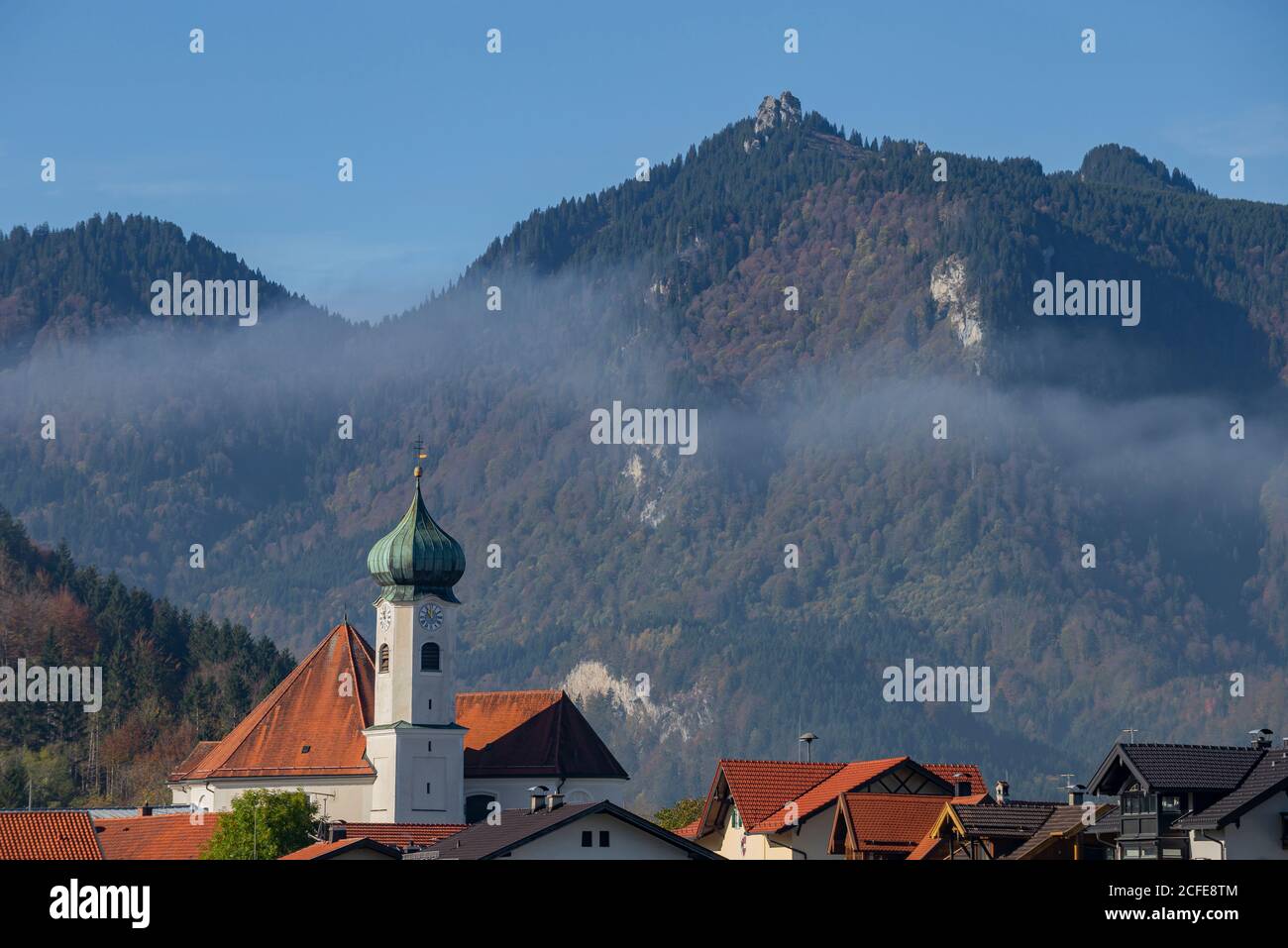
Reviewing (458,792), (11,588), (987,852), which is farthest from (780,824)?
(11,588)

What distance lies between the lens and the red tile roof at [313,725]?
112750 mm

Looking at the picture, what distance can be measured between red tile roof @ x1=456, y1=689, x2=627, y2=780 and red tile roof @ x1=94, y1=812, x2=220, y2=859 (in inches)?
553

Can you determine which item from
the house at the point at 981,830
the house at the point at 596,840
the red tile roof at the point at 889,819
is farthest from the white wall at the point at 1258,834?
the red tile roof at the point at 889,819

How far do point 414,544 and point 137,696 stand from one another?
59314mm

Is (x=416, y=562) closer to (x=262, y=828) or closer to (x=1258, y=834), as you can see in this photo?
(x=262, y=828)

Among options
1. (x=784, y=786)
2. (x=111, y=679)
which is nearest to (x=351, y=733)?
(x=784, y=786)

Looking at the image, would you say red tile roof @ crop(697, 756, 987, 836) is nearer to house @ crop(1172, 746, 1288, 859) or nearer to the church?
house @ crop(1172, 746, 1288, 859)

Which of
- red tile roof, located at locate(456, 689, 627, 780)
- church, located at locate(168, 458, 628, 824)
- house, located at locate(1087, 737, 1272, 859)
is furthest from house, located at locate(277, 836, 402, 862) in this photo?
red tile roof, located at locate(456, 689, 627, 780)

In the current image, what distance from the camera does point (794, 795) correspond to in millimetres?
85375

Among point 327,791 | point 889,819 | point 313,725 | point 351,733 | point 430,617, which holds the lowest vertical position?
point 889,819

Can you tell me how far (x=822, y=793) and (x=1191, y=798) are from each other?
1985cm

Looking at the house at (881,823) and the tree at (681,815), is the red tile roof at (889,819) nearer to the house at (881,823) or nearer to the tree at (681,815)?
the house at (881,823)
